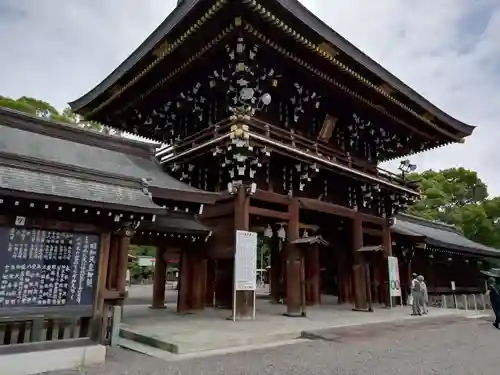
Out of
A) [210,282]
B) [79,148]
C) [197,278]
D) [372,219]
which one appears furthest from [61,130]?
[372,219]

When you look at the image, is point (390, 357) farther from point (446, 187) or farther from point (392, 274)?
point (446, 187)

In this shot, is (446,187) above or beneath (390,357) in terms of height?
above

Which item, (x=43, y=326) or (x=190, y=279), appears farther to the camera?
(x=190, y=279)

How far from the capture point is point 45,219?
21.0 ft

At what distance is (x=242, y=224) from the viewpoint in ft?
34.2

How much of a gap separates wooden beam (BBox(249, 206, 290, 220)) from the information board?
Answer: 4884 millimetres

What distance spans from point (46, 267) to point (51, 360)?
1.46 metres

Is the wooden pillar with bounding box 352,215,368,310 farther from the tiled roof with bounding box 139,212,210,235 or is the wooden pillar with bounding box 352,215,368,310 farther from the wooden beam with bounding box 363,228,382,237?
the tiled roof with bounding box 139,212,210,235

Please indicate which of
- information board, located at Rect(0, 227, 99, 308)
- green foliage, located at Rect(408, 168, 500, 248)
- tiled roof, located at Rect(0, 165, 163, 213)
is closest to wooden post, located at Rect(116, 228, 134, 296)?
information board, located at Rect(0, 227, 99, 308)

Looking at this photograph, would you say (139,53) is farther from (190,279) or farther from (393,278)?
(393,278)

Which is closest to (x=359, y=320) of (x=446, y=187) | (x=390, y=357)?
(x=390, y=357)

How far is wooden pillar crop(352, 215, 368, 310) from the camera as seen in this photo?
13406 millimetres

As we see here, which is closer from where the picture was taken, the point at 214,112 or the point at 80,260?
the point at 80,260

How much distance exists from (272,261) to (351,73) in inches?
383
